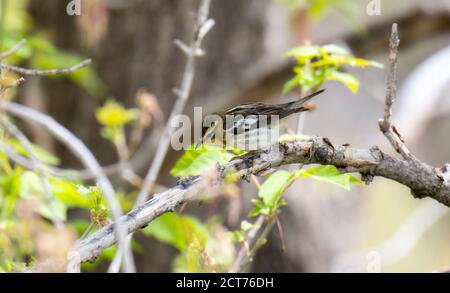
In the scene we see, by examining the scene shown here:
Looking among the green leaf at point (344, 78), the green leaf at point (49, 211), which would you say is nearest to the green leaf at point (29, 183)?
the green leaf at point (49, 211)

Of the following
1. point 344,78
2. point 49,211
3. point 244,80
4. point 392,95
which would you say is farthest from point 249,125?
point 244,80

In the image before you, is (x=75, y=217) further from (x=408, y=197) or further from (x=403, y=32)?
(x=408, y=197)

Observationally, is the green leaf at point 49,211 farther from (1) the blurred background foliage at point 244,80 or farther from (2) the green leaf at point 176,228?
(1) the blurred background foliage at point 244,80

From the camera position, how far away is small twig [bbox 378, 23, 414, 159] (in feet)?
5.82

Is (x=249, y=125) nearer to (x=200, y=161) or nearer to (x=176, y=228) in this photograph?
(x=200, y=161)

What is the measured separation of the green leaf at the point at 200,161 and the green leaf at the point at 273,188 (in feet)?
0.44

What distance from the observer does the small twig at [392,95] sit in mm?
1775

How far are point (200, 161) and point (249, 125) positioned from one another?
0.42 m

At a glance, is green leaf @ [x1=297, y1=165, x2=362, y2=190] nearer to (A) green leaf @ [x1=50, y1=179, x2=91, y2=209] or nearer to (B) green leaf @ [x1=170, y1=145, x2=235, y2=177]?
(B) green leaf @ [x1=170, y1=145, x2=235, y2=177]

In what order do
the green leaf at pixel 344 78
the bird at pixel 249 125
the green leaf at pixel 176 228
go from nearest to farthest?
the bird at pixel 249 125, the green leaf at pixel 344 78, the green leaf at pixel 176 228

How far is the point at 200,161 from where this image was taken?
1844 mm

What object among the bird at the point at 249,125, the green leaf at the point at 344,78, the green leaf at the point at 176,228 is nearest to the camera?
the bird at the point at 249,125

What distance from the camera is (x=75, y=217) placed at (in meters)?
4.35
